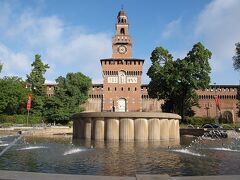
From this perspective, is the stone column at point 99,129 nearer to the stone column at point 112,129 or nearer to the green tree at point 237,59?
the stone column at point 112,129

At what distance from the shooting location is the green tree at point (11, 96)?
58309 mm

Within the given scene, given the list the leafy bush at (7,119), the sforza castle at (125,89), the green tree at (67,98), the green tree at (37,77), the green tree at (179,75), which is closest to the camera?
the green tree at (179,75)

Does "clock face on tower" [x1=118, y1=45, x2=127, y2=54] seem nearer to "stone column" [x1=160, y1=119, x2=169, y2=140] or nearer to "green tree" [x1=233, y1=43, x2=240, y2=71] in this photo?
"green tree" [x1=233, y1=43, x2=240, y2=71]

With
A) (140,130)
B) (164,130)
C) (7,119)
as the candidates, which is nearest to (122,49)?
(7,119)

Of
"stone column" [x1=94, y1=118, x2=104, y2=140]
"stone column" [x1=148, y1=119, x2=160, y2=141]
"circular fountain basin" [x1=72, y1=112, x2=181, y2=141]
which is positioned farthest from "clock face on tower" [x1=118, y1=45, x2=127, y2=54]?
"stone column" [x1=94, y1=118, x2=104, y2=140]

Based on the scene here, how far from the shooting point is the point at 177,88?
49531 mm

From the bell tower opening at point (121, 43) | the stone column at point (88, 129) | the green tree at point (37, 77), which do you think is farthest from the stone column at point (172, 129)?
the bell tower opening at point (121, 43)

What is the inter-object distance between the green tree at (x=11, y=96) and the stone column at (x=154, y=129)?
42.5 m

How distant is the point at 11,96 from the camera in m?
59.4

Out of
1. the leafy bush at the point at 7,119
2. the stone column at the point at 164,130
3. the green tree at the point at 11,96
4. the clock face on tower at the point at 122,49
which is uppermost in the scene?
the clock face on tower at the point at 122,49

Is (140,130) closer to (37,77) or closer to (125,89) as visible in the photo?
(37,77)

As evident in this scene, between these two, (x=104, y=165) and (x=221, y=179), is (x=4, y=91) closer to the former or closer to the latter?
(x=104, y=165)

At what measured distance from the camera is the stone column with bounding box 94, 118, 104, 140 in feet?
70.4

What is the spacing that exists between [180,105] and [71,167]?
4406 centimetres
